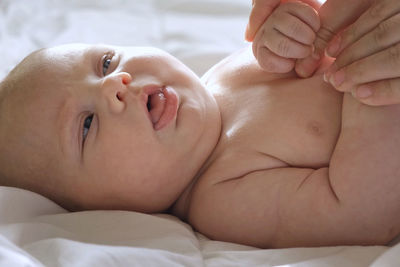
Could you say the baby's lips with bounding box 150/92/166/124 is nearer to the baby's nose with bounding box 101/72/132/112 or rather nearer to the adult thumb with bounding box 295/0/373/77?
the baby's nose with bounding box 101/72/132/112

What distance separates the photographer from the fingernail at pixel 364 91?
41.0 inches

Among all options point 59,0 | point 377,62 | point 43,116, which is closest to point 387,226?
point 377,62

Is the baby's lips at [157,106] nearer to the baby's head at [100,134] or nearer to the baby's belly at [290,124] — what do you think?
the baby's head at [100,134]

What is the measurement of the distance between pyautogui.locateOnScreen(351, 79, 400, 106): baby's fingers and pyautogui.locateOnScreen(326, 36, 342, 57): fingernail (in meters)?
0.10

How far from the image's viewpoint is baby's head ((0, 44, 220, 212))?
120 centimetres

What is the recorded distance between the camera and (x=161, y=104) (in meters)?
1.22

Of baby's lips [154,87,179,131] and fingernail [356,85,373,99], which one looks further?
baby's lips [154,87,179,131]

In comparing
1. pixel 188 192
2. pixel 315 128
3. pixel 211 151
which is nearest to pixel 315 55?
pixel 315 128

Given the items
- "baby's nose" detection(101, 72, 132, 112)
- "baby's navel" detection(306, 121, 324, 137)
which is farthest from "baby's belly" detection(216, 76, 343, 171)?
"baby's nose" detection(101, 72, 132, 112)

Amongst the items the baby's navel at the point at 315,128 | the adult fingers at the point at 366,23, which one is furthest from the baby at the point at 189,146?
the adult fingers at the point at 366,23

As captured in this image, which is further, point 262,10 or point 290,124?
point 262,10

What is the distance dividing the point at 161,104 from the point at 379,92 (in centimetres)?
46

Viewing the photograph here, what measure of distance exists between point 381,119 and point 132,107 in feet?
1.67

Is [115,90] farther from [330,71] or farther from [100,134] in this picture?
[330,71]
